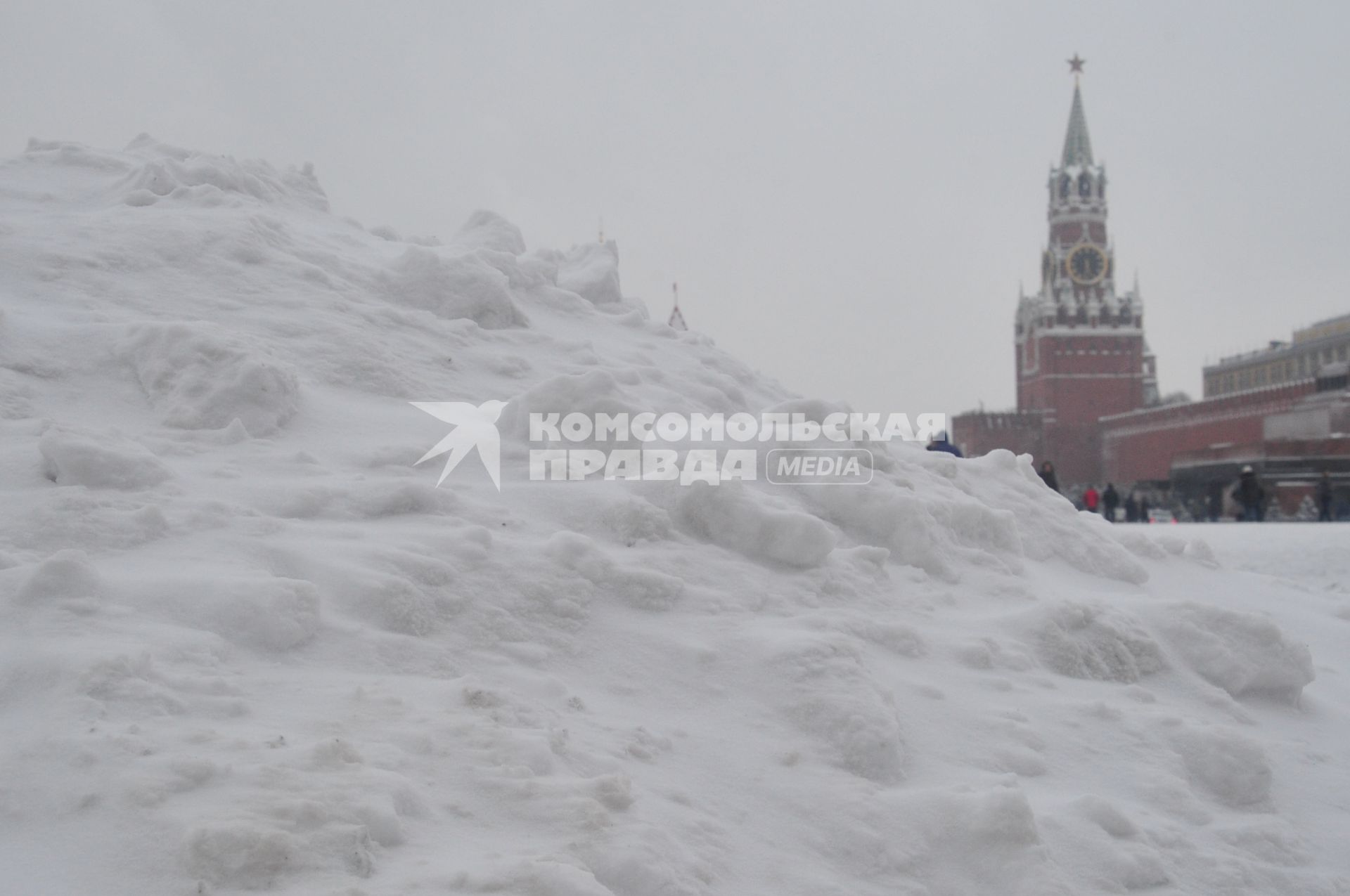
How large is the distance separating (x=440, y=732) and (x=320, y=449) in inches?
78.1

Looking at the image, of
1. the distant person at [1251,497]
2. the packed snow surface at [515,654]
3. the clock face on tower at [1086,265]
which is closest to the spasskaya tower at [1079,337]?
the clock face on tower at [1086,265]

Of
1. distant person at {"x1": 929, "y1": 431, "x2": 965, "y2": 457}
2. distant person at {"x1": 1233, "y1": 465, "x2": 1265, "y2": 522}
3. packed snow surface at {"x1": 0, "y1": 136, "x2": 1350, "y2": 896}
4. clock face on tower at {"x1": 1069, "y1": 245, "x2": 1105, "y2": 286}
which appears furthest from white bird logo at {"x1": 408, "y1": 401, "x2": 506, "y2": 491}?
clock face on tower at {"x1": 1069, "y1": 245, "x2": 1105, "y2": 286}

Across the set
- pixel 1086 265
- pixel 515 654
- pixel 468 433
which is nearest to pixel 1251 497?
pixel 468 433

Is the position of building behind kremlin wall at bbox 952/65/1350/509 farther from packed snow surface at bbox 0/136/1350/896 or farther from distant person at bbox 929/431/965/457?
packed snow surface at bbox 0/136/1350/896

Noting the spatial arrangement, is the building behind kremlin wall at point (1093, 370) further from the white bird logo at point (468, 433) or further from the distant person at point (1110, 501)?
the white bird logo at point (468, 433)

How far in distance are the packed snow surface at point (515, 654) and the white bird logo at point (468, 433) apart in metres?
0.08

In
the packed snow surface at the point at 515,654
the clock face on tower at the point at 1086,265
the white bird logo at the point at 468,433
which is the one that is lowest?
the packed snow surface at the point at 515,654

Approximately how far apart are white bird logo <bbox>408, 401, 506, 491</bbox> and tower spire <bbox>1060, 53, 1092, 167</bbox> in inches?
3370

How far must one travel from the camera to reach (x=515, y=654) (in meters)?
3.40

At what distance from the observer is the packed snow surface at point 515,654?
2.50m

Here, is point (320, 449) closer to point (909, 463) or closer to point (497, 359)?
point (497, 359)

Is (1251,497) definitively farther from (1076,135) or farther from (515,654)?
(1076,135)

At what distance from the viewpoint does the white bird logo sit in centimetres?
462

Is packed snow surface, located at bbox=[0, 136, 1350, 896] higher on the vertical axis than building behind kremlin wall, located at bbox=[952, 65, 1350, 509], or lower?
lower
